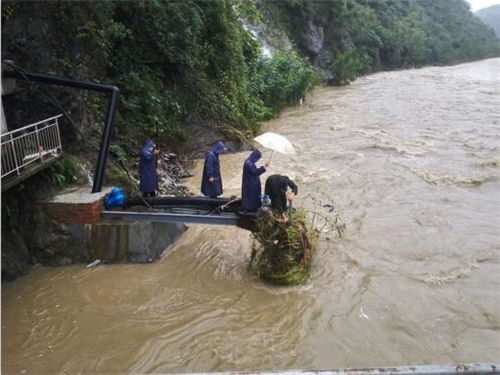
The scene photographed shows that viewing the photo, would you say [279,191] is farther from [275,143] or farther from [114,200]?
[114,200]

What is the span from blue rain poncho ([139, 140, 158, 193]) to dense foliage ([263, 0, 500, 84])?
29345mm

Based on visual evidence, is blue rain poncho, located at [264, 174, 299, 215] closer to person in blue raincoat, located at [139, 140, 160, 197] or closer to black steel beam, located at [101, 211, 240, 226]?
black steel beam, located at [101, 211, 240, 226]

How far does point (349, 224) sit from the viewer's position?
986 centimetres

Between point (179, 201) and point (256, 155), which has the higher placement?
point (256, 155)

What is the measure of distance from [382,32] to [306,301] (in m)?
53.0

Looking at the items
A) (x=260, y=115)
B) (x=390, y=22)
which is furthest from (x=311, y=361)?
(x=390, y=22)

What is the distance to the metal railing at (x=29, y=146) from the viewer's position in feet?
24.6

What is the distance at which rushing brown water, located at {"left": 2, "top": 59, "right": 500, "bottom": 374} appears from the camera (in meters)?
5.99

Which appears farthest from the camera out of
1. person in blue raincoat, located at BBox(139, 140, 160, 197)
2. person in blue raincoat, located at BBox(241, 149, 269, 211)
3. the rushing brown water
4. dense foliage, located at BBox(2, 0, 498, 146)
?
dense foliage, located at BBox(2, 0, 498, 146)

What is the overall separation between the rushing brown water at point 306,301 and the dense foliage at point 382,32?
94.7 feet

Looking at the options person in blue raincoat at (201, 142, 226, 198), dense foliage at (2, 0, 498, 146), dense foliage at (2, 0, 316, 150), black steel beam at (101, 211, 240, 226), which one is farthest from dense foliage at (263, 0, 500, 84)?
black steel beam at (101, 211, 240, 226)

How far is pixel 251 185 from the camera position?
25.8ft

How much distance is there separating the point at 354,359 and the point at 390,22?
197ft

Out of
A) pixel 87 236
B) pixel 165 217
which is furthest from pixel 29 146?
pixel 165 217
